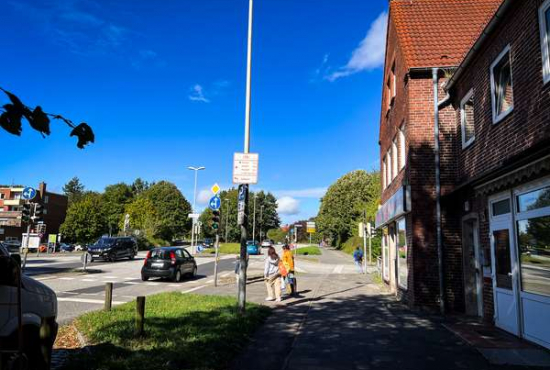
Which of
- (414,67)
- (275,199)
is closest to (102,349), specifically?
(414,67)

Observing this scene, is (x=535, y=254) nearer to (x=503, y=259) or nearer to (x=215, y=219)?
(x=503, y=259)

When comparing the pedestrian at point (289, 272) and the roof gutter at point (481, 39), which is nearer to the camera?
the roof gutter at point (481, 39)

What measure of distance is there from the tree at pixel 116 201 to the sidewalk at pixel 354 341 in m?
81.3

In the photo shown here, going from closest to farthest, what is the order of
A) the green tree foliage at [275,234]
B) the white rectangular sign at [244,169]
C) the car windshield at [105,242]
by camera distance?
the white rectangular sign at [244,169] → the car windshield at [105,242] → the green tree foliage at [275,234]

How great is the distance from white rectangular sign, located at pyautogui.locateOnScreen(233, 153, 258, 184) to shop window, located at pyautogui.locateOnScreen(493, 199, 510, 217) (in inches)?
207

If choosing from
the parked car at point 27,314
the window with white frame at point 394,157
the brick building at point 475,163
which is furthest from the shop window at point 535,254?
the window with white frame at point 394,157

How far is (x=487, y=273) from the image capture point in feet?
29.9

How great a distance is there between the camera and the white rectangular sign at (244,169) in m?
10.3

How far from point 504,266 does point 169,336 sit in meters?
6.40

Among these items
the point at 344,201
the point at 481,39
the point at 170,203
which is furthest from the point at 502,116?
the point at 170,203

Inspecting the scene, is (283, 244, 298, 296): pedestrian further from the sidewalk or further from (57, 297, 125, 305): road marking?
(57, 297, 125, 305): road marking

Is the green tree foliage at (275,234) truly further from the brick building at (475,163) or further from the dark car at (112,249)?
the brick building at (475,163)

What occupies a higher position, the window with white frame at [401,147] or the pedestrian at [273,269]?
the window with white frame at [401,147]

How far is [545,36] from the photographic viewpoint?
6.60 m
